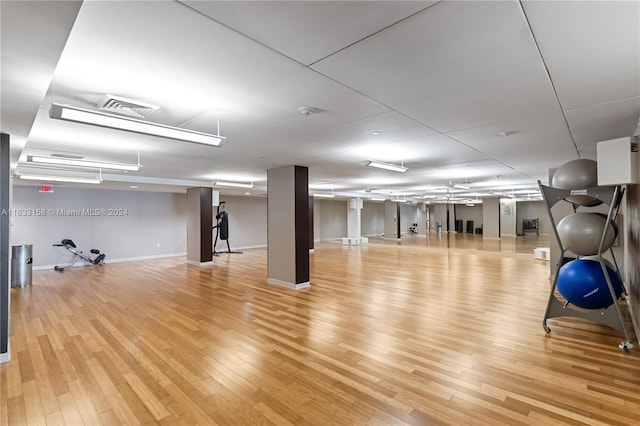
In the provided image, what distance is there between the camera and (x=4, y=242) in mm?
3191

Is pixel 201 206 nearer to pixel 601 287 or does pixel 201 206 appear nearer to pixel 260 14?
pixel 260 14

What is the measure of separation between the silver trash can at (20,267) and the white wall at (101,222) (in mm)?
2532

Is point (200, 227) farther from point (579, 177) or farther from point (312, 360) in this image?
point (579, 177)

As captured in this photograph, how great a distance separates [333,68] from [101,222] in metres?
10.6

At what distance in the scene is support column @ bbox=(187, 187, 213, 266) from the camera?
366 inches

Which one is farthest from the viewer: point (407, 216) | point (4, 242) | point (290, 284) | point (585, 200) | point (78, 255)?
point (407, 216)

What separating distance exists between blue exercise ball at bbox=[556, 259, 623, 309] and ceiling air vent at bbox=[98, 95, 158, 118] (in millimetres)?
5196

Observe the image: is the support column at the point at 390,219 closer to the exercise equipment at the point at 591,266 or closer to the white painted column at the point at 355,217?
the white painted column at the point at 355,217

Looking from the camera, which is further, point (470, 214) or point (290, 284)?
point (470, 214)

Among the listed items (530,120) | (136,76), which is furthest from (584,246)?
(136,76)

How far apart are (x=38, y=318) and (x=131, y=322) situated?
1512 mm

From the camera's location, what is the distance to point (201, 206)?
9445 millimetres

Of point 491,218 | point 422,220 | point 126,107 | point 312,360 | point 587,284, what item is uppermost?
point 126,107

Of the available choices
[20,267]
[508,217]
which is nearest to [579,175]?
[20,267]
